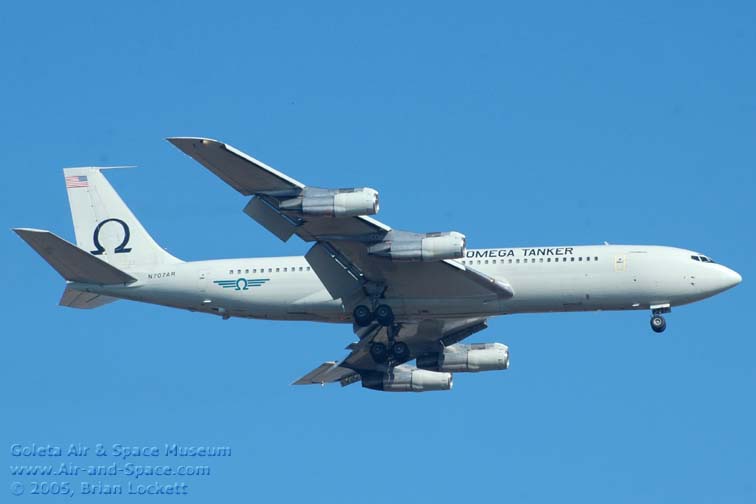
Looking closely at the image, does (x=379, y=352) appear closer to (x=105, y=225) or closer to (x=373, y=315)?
A: (x=373, y=315)

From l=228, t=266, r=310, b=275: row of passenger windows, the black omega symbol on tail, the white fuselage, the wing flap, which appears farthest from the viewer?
the black omega symbol on tail

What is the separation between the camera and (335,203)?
5656 cm

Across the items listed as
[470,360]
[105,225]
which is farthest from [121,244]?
[470,360]

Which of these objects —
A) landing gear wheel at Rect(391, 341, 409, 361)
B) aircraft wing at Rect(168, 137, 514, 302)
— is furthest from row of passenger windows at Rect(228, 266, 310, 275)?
landing gear wheel at Rect(391, 341, 409, 361)

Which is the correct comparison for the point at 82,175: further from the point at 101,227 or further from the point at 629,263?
the point at 629,263

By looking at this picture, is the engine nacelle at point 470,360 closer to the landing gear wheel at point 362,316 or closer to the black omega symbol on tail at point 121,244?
the landing gear wheel at point 362,316

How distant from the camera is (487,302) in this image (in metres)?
62.0

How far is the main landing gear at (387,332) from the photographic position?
62.2 metres

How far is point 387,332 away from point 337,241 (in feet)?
23.6

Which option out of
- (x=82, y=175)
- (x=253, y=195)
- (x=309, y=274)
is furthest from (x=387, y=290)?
(x=82, y=175)

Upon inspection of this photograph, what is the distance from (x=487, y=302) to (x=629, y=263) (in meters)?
6.45

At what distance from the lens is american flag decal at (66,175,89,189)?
69375mm

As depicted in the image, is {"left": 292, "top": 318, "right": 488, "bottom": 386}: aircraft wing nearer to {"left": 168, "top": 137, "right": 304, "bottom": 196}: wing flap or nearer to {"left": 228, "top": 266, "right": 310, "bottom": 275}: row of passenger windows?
{"left": 228, "top": 266, "right": 310, "bottom": 275}: row of passenger windows

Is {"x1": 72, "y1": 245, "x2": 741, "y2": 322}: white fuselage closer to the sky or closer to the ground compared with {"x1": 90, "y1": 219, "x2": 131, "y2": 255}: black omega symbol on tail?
closer to the ground
